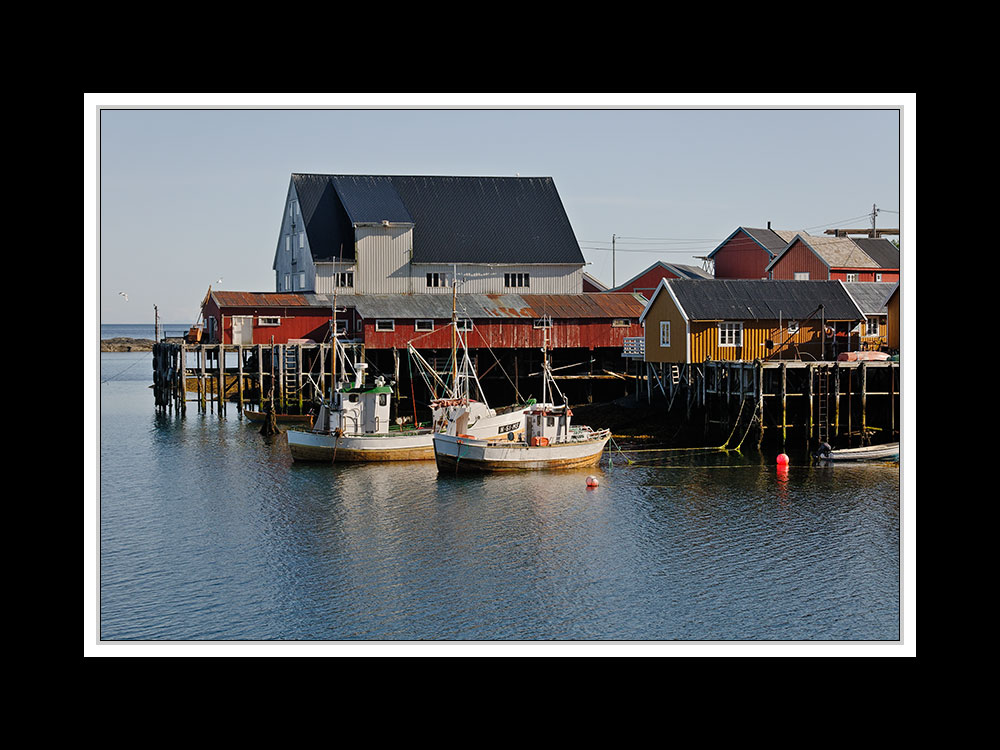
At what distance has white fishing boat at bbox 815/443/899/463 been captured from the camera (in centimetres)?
3325

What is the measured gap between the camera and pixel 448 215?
56.7 meters

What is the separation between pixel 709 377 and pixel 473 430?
37.4 ft

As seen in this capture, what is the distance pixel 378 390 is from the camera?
36.1 m

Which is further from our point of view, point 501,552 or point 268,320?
point 268,320

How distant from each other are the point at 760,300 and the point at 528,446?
46.5ft

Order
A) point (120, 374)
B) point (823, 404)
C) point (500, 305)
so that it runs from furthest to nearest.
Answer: point (120, 374), point (500, 305), point (823, 404)

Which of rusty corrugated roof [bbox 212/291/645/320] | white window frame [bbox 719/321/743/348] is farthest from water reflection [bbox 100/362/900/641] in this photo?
rusty corrugated roof [bbox 212/291/645/320]

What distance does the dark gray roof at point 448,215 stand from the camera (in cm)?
5503

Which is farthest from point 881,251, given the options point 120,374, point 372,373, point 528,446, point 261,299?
point 120,374

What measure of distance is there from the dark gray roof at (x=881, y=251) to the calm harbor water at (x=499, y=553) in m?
20.8

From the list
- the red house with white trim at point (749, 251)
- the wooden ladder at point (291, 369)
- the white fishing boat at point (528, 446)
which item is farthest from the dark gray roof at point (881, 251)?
the wooden ladder at point (291, 369)

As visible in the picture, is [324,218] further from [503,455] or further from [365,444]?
[503,455]
